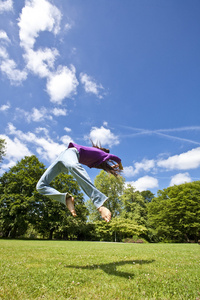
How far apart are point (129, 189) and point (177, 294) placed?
44.7 metres

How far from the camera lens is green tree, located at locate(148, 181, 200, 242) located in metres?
33.0

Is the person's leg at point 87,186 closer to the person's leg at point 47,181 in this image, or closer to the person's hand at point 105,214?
the person's hand at point 105,214

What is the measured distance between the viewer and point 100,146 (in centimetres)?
525

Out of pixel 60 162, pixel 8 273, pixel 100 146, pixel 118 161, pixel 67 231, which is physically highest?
pixel 100 146

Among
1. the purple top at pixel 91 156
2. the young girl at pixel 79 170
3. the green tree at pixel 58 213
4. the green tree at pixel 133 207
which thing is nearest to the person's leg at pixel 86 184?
the young girl at pixel 79 170

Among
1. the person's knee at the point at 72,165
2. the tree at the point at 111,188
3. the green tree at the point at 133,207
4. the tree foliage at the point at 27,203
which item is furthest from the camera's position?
the tree at the point at 111,188

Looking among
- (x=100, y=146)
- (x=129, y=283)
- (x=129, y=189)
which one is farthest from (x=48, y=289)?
(x=129, y=189)

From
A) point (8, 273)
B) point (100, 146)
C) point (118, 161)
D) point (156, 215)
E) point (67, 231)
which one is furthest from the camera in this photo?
point (156, 215)

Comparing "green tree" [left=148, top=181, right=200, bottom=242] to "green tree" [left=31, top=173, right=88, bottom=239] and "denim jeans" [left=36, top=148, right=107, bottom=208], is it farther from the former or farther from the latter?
"denim jeans" [left=36, top=148, right=107, bottom=208]

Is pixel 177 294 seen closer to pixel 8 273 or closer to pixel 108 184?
pixel 8 273

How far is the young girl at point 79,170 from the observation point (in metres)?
3.31

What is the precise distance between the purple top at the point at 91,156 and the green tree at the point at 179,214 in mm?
33804

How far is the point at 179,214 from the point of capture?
34781mm

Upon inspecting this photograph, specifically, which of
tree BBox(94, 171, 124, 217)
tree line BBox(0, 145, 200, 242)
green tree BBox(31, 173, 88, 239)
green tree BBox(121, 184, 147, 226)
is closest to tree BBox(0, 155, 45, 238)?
tree line BBox(0, 145, 200, 242)
